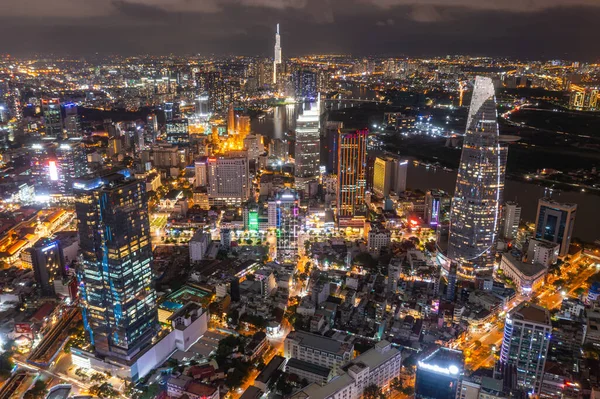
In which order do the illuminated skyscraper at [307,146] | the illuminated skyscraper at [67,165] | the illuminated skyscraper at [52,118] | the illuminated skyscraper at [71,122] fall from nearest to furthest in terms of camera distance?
the illuminated skyscraper at [67,165] < the illuminated skyscraper at [307,146] < the illuminated skyscraper at [71,122] < the illuminated skyscraper at [52,118]

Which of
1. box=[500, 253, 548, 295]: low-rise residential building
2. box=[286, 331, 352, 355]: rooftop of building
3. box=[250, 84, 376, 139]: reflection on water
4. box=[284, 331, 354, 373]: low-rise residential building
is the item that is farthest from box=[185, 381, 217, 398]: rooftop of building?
box=[250, 84, 376, 139]: reflection on water

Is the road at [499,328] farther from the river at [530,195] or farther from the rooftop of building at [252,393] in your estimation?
the rooftop of building at [252,393]

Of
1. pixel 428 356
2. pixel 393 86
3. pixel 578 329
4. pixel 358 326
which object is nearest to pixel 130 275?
pixel 358 326

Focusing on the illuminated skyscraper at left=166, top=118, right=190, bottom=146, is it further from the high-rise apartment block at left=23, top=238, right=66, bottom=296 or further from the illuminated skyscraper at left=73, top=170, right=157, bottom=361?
the illuminated skyscraper at left=73, top=170, right=157, bottom=361

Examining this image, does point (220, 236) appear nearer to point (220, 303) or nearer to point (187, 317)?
point (220, 303)

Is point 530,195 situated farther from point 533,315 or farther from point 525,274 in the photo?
point 533,315

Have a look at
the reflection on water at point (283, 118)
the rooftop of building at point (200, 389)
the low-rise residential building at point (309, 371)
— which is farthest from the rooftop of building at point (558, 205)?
the reflection on water at point (283, 118)

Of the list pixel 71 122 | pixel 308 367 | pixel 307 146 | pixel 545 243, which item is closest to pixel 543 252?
pixel 545 243

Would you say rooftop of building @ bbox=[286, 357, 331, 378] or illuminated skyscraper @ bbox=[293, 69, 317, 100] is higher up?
illuminated skyscraper @ bbox=[293, 69, 317, 100]
